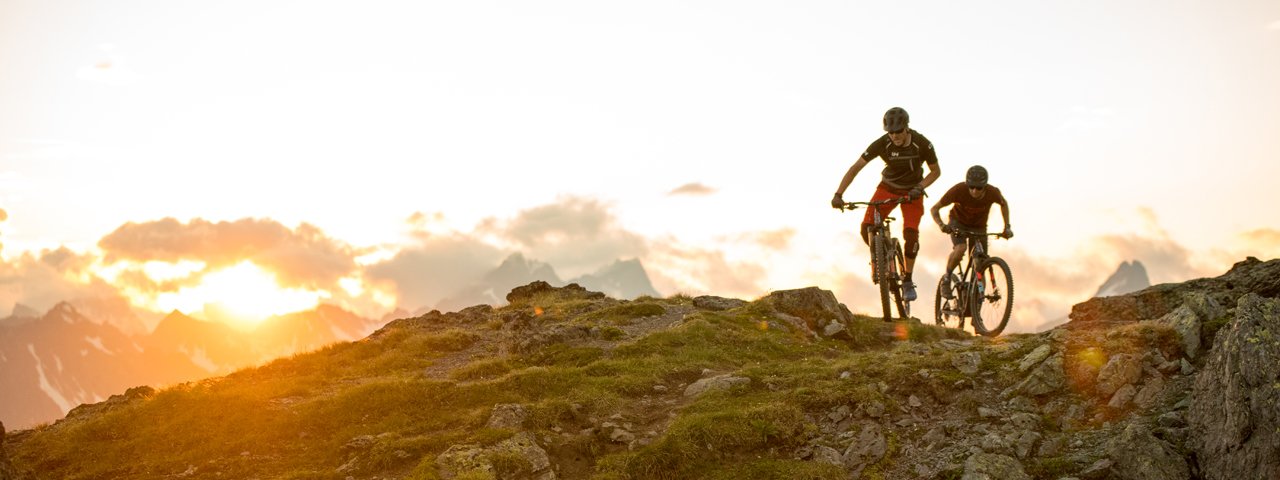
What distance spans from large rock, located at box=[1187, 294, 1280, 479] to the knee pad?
842 centimetres

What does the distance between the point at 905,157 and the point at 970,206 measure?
193 centimetres

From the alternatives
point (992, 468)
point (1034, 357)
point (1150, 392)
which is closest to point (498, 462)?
point (992, 468)

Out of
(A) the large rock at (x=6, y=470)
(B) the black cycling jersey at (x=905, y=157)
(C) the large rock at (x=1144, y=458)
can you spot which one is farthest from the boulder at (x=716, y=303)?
(A) the large rock at (x=6, y=470)

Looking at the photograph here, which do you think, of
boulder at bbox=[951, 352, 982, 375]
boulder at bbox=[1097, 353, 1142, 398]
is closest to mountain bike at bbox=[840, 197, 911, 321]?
boulder at bbox=[951, 352, 982, 375]

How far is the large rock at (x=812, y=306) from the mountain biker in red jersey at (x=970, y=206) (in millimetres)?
5374

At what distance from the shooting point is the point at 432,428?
14945mm

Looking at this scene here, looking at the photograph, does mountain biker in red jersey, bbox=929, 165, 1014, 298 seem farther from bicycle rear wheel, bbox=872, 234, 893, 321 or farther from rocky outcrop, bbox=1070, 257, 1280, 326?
rocky outcrop, bbox=1070, 257, 1280, 326

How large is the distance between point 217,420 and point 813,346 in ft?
43.7

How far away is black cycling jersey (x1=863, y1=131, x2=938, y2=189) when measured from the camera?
18797mm

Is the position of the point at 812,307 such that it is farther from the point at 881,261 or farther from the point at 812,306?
the point at 881,261

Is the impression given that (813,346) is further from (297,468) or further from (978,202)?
(297,468)

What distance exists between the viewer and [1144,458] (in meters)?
10.7

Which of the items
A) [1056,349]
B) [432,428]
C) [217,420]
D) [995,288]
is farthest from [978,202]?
[217,420]

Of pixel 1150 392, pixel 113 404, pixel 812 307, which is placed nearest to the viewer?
pixel 1150 392
